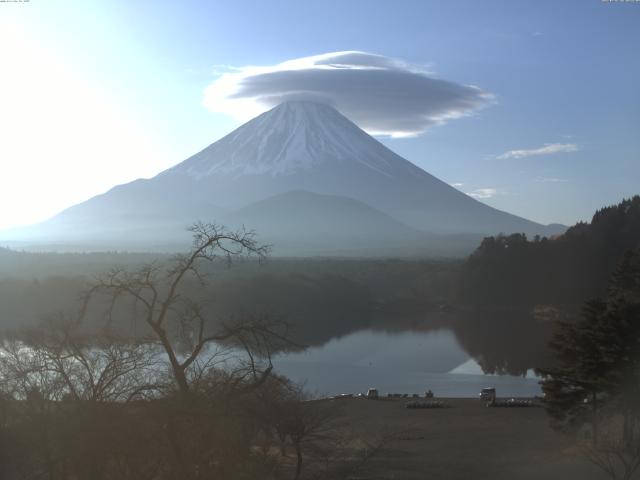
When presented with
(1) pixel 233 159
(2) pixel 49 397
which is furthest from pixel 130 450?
(1) pixel 233 159

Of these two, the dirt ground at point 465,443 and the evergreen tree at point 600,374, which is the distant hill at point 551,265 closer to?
the dirt ground at point 465,443

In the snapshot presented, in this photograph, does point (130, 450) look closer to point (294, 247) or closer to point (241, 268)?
point (241, 268)

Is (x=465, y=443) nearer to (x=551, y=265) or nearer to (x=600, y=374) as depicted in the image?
(x=600, y=374)

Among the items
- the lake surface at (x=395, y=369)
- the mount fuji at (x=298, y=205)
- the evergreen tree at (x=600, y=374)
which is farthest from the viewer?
the mount fuji at (x=298, y=205)

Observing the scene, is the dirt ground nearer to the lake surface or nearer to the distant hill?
the lake surface

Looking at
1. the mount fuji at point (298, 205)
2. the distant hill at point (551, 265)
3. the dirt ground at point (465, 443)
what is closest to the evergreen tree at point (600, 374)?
the dirt ground at point (465, 443)

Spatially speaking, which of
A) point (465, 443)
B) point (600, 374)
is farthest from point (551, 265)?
point (600, 374)
